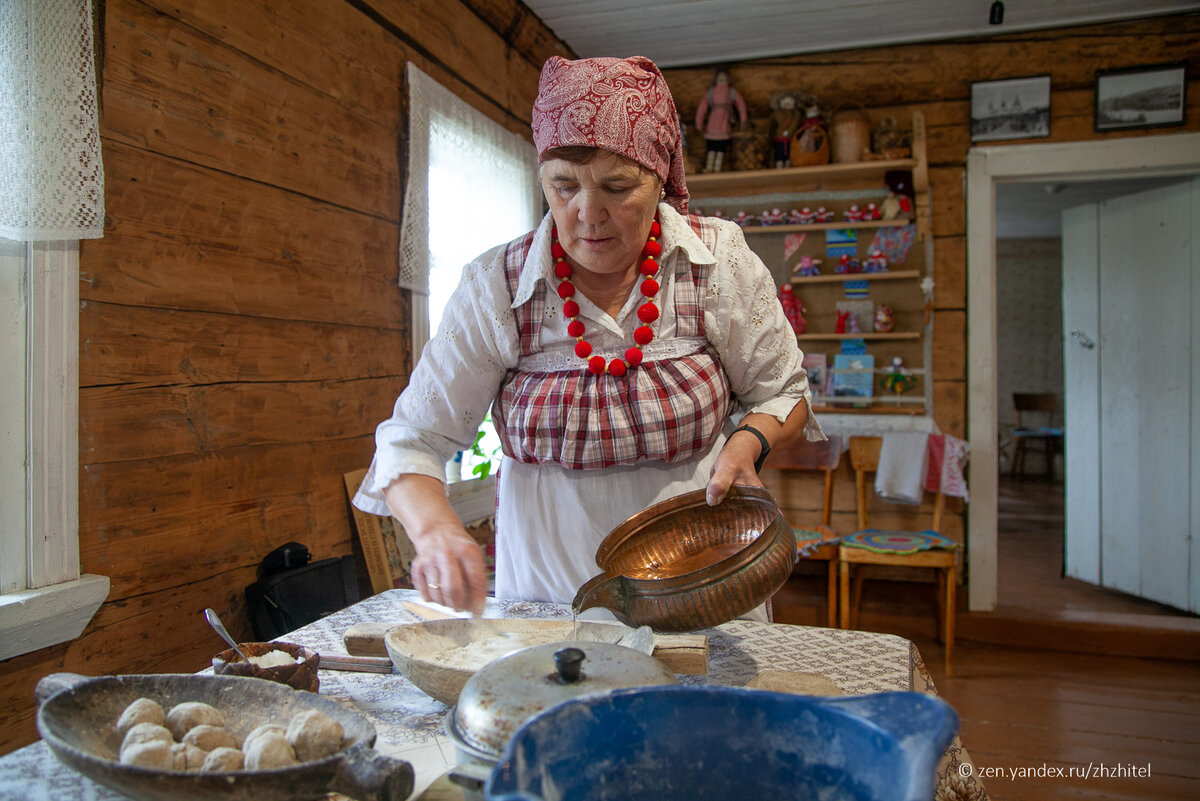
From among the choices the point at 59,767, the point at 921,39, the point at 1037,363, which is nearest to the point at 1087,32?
the point at 921,39

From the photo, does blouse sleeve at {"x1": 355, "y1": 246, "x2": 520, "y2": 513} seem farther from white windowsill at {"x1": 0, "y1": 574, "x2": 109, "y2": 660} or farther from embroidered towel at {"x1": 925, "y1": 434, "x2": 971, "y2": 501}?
embroidered towel at {"x1": 925, "y1": 434, "x2": 971, "y2": 501}

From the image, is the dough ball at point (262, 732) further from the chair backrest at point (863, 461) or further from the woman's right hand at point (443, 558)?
the chair backrest at point (863, 461)

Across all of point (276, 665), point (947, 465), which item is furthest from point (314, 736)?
point (947, 465)

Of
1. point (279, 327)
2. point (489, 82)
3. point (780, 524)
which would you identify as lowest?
point (780, 524)

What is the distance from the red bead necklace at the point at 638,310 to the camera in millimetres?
1226

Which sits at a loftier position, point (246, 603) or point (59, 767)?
point (59, 767)

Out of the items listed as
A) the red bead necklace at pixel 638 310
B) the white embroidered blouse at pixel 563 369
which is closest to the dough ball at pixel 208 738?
the white embroidered blouse at pixel 563 369

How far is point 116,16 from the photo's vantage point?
60.9 inches

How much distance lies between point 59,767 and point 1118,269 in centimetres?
509

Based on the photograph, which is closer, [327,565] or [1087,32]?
[327,565]

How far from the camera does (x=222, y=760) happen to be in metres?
0.62

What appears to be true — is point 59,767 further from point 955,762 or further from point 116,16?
point 116,16

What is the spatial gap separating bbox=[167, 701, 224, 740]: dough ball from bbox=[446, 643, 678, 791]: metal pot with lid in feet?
0.73

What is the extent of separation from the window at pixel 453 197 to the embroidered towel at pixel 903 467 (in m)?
1.90
